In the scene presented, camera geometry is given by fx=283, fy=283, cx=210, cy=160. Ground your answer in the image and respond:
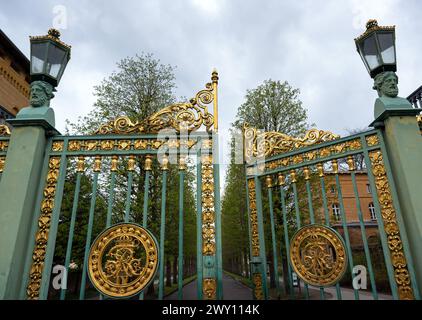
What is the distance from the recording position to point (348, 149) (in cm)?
437

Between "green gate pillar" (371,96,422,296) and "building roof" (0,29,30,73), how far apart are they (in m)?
21.4

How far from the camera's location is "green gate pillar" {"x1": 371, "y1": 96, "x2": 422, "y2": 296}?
11.7ft

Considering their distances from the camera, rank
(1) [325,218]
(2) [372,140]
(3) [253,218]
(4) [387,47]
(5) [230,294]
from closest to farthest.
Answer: (2) [372,140] < (4) [387,47] < (1) [325,218] < (3) [253,218] < (5) [230,294]

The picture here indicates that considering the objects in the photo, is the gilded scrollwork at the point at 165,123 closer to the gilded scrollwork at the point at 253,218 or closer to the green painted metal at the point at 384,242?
the gilded scrollwork at the point at 253,218

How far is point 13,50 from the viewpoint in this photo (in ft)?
65.3

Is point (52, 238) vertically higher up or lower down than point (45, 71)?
lower down

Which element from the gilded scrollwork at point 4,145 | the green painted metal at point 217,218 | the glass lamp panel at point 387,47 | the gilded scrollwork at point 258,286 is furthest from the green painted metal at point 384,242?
the gilded scrollwork at point 4,145

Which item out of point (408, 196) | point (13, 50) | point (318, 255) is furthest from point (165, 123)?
point (13, 50)

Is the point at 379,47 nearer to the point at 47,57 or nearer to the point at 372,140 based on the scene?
the point at 372,140

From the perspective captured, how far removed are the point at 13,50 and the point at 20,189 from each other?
21.0 meters

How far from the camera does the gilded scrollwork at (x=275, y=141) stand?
4.76 metres

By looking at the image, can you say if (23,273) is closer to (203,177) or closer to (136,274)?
(136,274)

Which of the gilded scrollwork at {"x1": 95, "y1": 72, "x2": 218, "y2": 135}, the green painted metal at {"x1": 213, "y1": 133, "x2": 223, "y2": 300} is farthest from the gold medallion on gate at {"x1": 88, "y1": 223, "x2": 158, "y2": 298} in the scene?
the gilded scrollwork at {"x1": 95, "y1": 72, "x2": 218, "y2": 135}

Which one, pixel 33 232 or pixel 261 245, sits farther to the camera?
pixel 261 245
